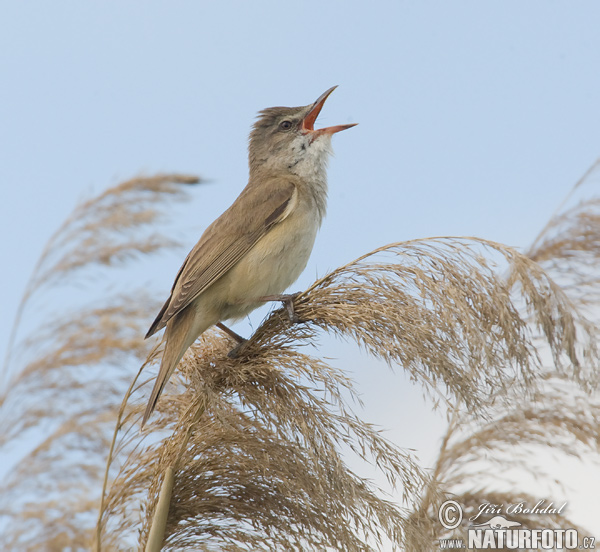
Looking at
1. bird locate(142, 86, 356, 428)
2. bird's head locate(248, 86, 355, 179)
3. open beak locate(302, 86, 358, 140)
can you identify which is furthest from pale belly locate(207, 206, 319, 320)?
open beak locate(302, 86, 358, 140)

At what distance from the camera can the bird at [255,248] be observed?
3602 millimetres

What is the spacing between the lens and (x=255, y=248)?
12.7ft

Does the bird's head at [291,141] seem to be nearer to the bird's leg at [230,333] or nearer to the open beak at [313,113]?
the open beak at [313,113]

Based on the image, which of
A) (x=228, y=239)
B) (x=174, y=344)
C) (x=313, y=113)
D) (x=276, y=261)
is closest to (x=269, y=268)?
(x=276, y=261)

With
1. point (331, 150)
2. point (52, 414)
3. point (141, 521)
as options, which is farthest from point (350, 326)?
point (331, 150)

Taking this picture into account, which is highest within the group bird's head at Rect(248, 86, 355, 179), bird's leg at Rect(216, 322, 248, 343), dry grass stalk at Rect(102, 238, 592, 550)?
bird's head at Rect(248, 86, 355, 179)

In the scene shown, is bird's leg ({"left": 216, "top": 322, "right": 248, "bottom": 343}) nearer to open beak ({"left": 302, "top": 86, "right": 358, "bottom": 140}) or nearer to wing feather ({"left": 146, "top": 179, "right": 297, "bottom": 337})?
wing feather ({"left": 146, "top": 179, "right": 297, "bottom": 337})

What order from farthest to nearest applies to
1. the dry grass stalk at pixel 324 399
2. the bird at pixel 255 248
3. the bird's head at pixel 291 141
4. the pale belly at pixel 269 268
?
the bird's head at pixel 291 141 → the pale belly at pixel 269 268 → the bird at pixel 255 248 → the dry grass stalk at pixel 324 399

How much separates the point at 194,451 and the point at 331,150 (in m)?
2.39

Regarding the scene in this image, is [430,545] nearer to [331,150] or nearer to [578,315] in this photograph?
[578,315]

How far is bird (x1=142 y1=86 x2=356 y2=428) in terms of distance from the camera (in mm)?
3602

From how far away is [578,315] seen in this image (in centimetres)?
244

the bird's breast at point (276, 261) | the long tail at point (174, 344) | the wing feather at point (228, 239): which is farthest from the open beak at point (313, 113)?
the long tail at point (174, 344)

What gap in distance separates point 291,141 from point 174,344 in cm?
190
